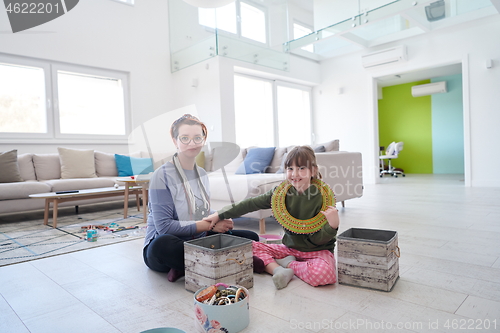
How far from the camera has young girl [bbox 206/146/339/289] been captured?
156 cm

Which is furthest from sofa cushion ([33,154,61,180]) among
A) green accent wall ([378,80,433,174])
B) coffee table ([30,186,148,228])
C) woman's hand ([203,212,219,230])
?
green accent wall ([378,80,433,174])

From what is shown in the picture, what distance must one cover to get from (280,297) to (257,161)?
229 cm

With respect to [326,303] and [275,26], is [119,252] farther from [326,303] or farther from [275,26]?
[275,26]

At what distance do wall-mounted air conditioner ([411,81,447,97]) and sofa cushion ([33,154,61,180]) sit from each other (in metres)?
8.14

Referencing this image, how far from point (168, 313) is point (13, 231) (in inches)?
99.9

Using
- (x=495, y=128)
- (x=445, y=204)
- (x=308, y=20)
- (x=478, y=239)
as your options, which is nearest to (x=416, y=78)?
(x=495, y=128)

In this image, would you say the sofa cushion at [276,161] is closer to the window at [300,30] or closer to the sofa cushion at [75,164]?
the sofa cushion at [75,164]

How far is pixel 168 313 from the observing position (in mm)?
1268

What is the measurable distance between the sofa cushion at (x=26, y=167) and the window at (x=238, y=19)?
9.91 feet

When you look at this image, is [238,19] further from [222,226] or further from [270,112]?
[222,226]

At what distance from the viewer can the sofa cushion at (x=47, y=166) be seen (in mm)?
4258

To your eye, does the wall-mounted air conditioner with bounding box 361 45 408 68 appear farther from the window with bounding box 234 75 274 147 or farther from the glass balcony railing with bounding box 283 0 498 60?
the window with bounding box 234 75 274 147

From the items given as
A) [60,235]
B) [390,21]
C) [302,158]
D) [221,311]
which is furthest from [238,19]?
[221,311]

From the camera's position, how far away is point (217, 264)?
1.33 m
